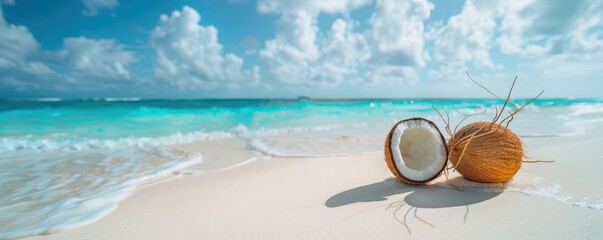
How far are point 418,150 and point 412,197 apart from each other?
632 millimetres

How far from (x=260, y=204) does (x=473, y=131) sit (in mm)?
1893

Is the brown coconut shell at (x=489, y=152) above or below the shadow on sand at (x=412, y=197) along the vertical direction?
above

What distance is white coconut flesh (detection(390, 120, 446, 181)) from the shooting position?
8.38 ft

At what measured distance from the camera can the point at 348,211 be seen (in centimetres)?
227

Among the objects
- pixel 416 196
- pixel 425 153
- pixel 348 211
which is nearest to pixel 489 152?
pixel 425 153

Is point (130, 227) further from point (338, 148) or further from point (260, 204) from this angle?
point (338, 148)

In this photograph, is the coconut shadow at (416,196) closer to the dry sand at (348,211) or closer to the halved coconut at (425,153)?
the dry sand at (348,211)

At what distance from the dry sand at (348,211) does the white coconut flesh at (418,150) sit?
0.58ft

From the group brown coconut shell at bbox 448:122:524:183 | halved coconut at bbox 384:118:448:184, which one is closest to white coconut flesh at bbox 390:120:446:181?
halved coconut at bbox 384:118:448:184

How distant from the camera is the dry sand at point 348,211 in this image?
191cm

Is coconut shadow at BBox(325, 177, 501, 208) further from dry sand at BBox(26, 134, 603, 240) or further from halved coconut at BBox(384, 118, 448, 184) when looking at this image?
halved coconut at BBox(384, 118, 448, 184)

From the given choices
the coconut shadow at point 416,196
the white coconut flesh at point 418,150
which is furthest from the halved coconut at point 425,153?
the coconut shadow at point 416,196

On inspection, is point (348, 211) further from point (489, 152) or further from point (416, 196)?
point (489, 152)

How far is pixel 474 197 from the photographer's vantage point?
2.39m
